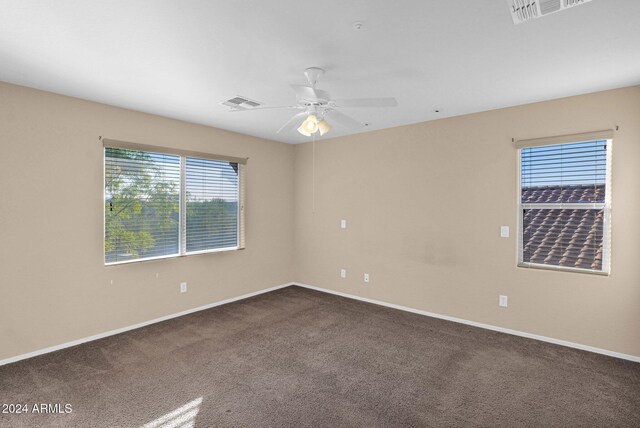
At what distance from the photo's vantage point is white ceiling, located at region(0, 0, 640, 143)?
187 cm

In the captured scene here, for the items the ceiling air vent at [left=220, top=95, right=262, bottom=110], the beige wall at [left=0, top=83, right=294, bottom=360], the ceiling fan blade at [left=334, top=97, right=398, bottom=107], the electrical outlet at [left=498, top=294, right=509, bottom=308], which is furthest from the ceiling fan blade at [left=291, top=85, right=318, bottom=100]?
the electrical outlet at [left=498, top=294, right=509, bottom=308]

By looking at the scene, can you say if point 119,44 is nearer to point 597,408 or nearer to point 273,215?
point 273,215

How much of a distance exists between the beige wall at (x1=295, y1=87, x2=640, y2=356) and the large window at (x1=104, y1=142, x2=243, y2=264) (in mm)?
1464

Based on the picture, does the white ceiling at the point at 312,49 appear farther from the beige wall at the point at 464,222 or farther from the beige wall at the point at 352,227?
the beige wall at the point at 464,222

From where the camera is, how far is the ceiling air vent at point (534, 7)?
5.67ft

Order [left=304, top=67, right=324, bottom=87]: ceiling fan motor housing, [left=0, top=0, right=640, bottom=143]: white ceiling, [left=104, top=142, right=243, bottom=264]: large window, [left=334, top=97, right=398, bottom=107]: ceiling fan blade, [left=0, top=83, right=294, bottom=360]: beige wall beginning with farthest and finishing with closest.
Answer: [left=104, top=142, right=243, bottom=264]: large window → [left=0, top=83, right=294, bottom=360]: beige wall → [left=304, top=67, right=324, bottom=87]: ceiling fan motor housing → [left=334, top=97, right=398, bottom=107]: ceiling fan blade → [left=0, top=0, right=640, bottom=143]: white ceiling

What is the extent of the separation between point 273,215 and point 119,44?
3.52m

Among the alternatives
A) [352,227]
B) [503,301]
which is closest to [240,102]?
[352,227]

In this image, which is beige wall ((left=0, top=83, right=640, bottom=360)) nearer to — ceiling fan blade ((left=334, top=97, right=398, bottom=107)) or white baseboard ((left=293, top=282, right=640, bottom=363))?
white baseboard ((left=293, top=282, right=640, bottom=363))

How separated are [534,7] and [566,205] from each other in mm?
2342

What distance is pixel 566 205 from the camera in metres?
3.36

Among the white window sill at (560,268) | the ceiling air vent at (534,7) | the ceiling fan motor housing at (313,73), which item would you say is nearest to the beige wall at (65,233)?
the ceiling fan motor housing at (313,73)

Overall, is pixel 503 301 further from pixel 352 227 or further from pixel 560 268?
pixel 352 227

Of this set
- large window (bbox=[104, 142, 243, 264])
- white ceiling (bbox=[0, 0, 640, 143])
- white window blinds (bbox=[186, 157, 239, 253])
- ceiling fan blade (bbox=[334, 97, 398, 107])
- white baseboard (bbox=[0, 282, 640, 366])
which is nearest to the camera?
white ceiling (bbox=[0, 0, 640, 143])
